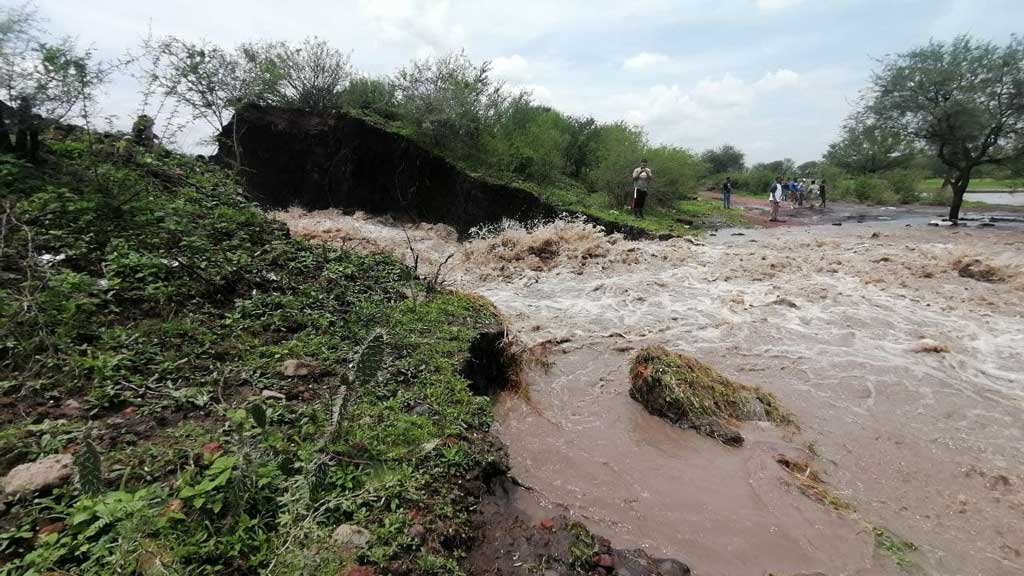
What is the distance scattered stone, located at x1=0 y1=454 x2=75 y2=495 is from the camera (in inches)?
82.5

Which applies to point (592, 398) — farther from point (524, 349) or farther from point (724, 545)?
point (724, 545)

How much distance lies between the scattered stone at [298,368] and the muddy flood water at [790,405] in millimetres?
1625

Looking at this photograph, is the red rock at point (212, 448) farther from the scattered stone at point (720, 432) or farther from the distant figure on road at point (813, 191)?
the distant figure on road at point (813, 191)

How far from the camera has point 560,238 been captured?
484 inches

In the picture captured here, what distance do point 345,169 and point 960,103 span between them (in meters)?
21.1

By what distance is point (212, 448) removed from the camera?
97.7 inches

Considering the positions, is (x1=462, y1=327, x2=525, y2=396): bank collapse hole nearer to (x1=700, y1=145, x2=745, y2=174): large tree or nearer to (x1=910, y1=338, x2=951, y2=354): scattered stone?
(x1=910, y1=338, x2=951, y2=354): scattered stone

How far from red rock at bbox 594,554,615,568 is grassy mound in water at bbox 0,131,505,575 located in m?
0.64

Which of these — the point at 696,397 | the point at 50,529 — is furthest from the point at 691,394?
the point at 50,529

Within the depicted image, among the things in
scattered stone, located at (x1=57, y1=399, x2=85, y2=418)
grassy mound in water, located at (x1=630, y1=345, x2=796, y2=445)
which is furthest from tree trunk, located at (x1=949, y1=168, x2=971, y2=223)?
scattered stone, located at (x1=57, y1=399, x2=85, y2=418)

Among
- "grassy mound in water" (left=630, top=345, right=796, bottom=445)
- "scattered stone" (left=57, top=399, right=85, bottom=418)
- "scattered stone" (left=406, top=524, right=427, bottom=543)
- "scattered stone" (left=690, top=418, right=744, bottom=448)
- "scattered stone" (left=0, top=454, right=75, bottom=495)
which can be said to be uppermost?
"scattered stone" (left=57, top=399, right=85, bottom=418)

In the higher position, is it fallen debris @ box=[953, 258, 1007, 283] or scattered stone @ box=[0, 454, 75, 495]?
fallen debris @ box=[953, 258, 1007, 283]

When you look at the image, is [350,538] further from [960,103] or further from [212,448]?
[960,103]

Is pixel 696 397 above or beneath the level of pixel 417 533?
beneath
